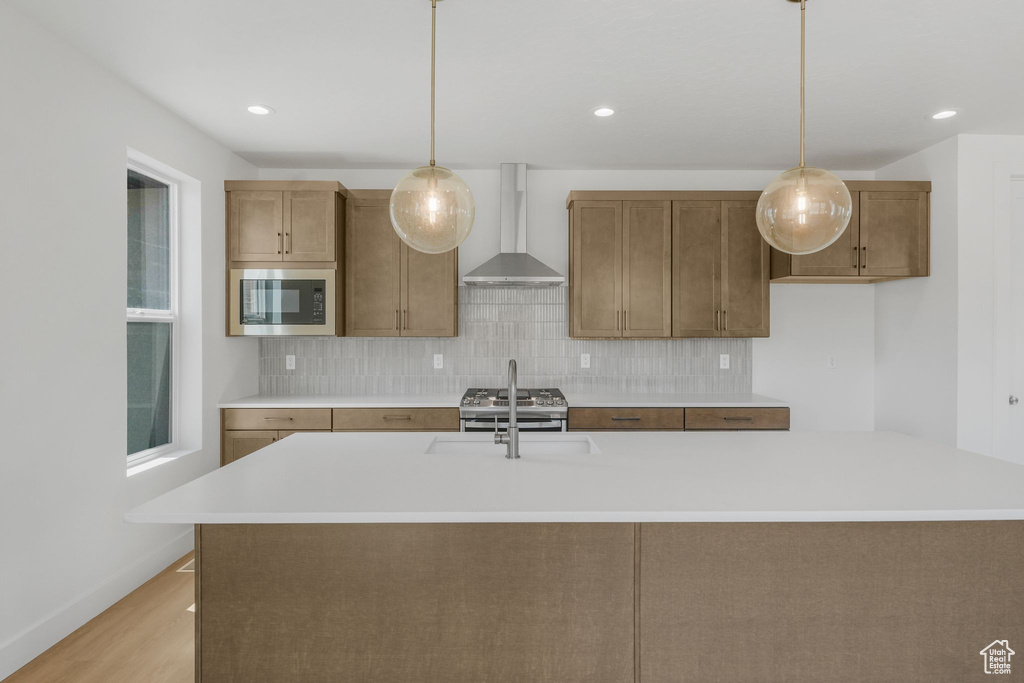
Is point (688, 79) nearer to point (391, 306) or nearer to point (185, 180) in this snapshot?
point (391, 306)

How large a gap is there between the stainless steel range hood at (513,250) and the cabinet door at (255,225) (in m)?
1.35

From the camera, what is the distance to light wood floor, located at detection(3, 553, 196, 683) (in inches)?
84.8

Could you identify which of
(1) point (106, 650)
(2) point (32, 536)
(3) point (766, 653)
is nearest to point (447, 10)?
(3) point (766, 653)

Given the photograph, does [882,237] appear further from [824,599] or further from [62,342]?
[62,342]

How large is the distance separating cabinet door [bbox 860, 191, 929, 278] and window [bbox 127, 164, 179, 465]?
4467 millimetres

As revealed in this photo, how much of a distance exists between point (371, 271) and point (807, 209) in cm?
290

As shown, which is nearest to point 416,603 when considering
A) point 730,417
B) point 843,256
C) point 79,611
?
point 79,611

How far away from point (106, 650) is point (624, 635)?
2.18m

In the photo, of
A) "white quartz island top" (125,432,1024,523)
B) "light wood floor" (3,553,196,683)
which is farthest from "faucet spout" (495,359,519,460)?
"light wood floor" (3,553,196,683)

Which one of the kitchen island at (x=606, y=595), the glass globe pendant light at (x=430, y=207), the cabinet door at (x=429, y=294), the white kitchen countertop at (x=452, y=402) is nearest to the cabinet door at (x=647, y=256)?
the white kitchen countertop at (x=452, y=402)

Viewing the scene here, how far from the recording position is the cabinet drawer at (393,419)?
3.72 meters

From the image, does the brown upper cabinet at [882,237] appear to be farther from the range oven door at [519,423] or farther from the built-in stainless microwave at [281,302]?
the built-in stainless microwave at [281,302]

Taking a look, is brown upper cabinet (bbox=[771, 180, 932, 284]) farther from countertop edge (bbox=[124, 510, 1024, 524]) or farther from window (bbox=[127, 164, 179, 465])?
window (bbox=[127, 164, 179, 465])

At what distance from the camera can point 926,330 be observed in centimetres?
379
